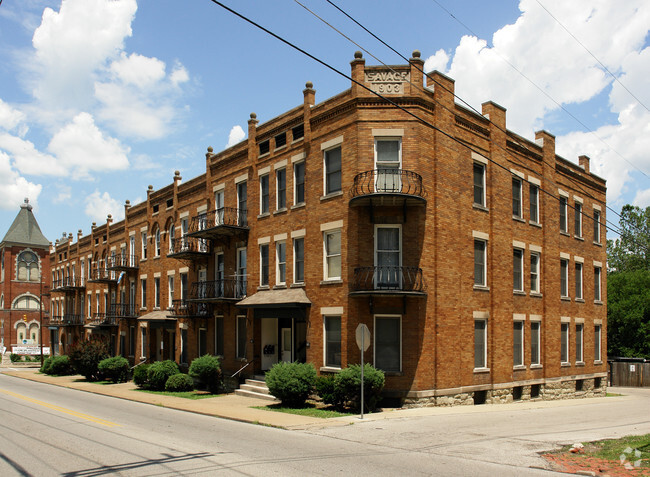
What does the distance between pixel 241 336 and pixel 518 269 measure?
43.4 feet

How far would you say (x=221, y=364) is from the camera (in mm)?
29359

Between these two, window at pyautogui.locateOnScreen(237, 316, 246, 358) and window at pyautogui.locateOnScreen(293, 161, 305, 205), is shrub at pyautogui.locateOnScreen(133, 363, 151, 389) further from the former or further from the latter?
window at pyautogui.locateOnScreen(293, 161, 305, 205)

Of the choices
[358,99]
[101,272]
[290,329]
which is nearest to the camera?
[358,99]

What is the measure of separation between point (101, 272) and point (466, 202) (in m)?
32.3

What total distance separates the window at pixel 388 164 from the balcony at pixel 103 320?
2821 cm

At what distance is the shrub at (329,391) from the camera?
19.3 metres

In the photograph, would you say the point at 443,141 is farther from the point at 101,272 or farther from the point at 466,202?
the point at 101,272

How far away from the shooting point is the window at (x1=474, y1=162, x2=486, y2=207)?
24000 millimetres

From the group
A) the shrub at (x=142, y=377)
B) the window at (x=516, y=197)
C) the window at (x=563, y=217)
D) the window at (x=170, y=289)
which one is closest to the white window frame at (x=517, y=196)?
the window at (x=516, y=197)

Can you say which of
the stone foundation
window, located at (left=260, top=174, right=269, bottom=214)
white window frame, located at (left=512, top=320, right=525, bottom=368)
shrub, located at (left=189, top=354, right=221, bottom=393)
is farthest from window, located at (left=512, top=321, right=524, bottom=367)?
shrub, located at (left=189, top=354, right=221, bottom=393)

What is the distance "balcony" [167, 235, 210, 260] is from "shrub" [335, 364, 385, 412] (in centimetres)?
1409

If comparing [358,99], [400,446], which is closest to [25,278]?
[358,99]

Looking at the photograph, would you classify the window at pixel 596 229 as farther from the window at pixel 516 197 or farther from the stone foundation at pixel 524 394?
the window at pixel 516 197

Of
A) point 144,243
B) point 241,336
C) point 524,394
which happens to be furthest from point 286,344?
point 144,243
